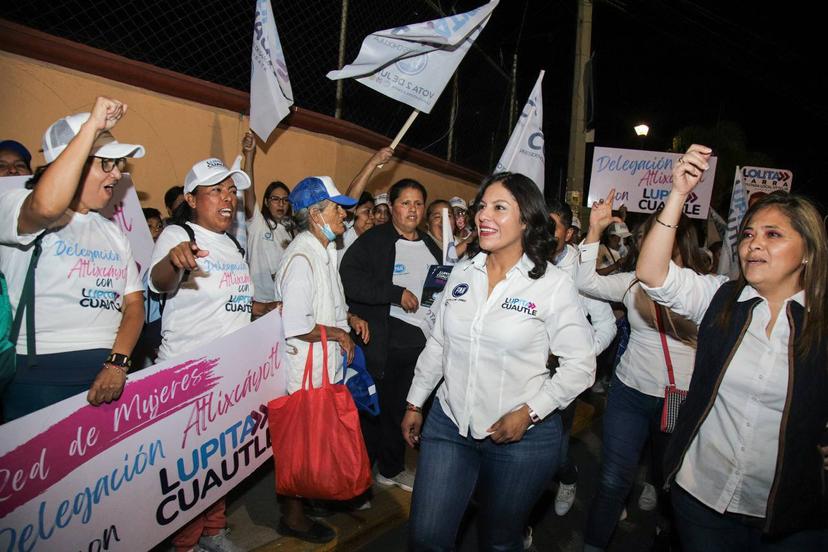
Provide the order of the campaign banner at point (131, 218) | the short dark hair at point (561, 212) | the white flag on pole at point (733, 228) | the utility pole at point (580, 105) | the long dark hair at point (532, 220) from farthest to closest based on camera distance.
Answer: the utility pole at point (580, 105) < the white flag on pole at point (733, 228) < the short dark hair at point (561, 212) < the campaign banner at point (131, 218) < the long dark hair at point (532, 220)

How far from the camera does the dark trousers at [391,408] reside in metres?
4.49

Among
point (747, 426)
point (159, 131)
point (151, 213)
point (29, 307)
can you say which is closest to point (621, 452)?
point (747, 426)

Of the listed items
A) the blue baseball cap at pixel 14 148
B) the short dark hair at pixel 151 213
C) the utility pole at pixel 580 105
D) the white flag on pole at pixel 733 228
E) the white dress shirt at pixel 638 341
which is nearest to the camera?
the white dress shirt at pixel 638 341

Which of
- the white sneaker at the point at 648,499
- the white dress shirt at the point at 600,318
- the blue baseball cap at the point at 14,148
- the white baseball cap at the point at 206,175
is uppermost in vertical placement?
the blue baseball cap at the point at 14,148

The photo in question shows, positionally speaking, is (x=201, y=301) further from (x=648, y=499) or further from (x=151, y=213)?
(x=648, y=499)

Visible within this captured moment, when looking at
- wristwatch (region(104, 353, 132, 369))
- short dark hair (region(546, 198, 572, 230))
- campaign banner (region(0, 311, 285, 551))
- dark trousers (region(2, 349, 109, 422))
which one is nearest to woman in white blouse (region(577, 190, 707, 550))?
short dark hair (region(546, 198, 572, 230))

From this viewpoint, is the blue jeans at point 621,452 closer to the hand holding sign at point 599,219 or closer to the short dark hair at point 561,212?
the hand holding sign at point 599,219

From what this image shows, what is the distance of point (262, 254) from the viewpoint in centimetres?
538

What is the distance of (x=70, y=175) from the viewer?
2246 millimetres

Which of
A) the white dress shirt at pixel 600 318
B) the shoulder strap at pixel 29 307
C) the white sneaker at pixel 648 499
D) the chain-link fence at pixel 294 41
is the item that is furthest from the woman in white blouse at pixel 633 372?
the chain-link fence at pixel 294 41

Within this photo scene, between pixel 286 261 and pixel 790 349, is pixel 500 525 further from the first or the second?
pixel 286 261

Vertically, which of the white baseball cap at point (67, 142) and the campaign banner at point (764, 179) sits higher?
the campaign banner at point (764, 179)

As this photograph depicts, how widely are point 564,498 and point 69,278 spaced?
154 inches

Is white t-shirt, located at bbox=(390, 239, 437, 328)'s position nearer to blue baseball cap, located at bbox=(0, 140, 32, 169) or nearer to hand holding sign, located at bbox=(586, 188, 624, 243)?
hand holding sign, located at bbox=(586, 188, 624, 243)
